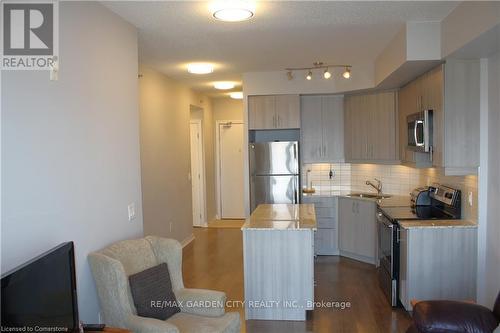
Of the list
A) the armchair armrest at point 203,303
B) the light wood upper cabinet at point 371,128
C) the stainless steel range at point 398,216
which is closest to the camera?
the armchair armrest at point 203,303

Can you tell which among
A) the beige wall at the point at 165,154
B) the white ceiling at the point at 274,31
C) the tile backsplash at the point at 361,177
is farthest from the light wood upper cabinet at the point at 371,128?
the beige wall at the point at 165,154

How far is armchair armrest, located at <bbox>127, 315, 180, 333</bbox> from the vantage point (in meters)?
2.42

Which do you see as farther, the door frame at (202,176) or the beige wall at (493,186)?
the door frame at (202,176)

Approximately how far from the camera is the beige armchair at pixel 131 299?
2.56 metres

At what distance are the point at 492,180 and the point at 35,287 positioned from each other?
3.39m

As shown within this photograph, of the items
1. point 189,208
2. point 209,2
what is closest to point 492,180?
point 209,2

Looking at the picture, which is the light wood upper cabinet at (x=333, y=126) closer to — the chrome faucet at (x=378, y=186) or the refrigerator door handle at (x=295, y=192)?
the chrome faucet at (x=378, y=186)

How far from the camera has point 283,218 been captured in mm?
4180

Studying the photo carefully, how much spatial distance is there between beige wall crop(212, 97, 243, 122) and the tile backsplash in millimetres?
3044

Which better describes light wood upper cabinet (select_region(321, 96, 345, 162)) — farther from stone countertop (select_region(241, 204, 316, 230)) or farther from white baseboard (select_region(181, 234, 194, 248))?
white baseboard (select_region(181, 234, 194, 248))

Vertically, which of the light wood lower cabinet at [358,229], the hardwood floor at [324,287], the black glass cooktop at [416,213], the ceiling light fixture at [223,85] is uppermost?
the ceiling light fixture at [223,85]

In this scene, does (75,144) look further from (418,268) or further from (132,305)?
(418,268)

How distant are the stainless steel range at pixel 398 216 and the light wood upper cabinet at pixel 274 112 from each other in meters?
2.05

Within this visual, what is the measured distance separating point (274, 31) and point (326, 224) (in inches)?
128
